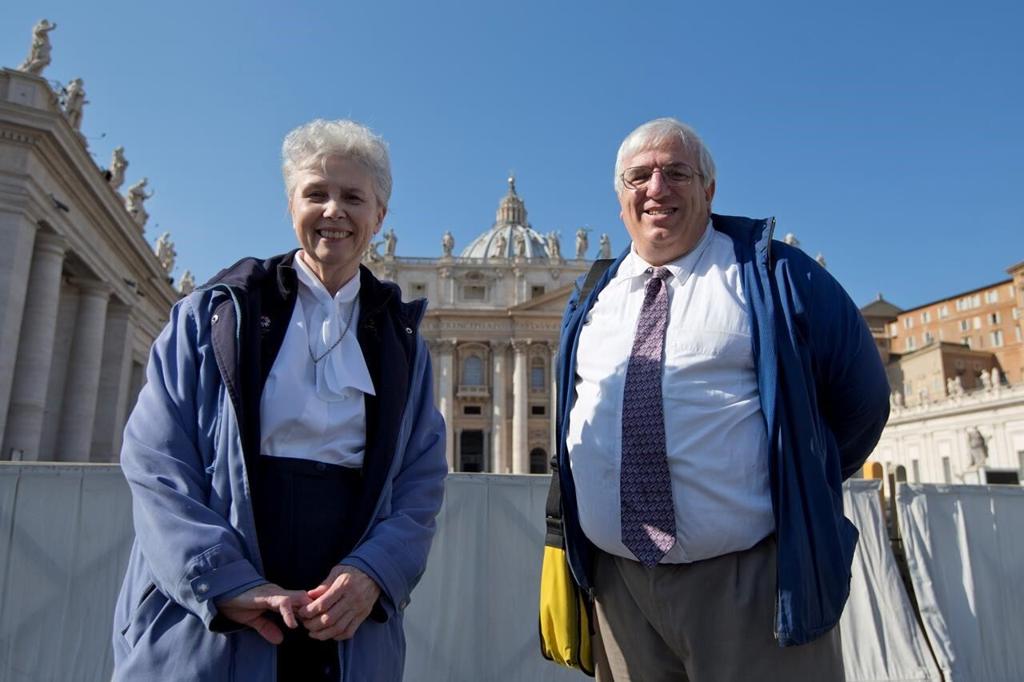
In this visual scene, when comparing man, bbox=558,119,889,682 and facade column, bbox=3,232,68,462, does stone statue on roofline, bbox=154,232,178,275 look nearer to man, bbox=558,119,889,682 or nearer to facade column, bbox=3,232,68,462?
facade column, bbox=3,232,68,462

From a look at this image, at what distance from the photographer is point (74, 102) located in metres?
18.0

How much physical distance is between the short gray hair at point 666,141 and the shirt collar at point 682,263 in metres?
0.20

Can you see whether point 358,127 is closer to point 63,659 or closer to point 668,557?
point 668,557

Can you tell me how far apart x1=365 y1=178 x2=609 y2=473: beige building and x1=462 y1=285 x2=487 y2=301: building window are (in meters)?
0.07

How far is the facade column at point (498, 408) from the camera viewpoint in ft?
162

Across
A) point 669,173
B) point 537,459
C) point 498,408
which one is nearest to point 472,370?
point 498,408

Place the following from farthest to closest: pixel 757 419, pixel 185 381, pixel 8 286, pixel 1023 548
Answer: pixel 8 286 < pixel 1023 548 < pixel 757 419 < pixel 185 381

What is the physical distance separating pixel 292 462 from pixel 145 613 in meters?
0.55

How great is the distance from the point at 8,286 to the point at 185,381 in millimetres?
15237

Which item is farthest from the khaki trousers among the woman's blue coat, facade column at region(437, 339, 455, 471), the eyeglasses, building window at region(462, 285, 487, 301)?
building window at region(462, 285, 487, 301)

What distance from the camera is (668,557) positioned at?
7.55 feet

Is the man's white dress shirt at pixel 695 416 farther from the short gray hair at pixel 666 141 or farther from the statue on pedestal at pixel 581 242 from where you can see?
the statue on pedestal at pixel 581 242

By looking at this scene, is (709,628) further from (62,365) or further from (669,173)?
(62,365)

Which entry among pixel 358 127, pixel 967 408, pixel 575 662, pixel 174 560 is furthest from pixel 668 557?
pixel 967 408
